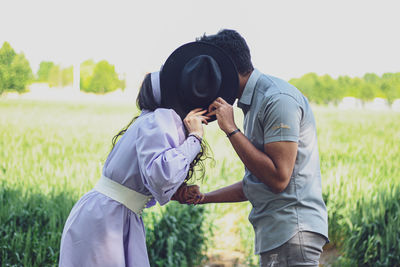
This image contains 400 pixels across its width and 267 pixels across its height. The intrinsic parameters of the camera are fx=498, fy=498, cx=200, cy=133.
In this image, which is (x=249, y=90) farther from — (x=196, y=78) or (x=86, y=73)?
(x=86, y=73)

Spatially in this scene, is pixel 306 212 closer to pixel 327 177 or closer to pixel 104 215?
pixel 104 215

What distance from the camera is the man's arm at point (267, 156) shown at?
217 cm

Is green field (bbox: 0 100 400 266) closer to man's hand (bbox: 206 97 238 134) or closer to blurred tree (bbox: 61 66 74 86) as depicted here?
man's hand (bbox: 206 97 238 134)

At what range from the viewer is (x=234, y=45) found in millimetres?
2336

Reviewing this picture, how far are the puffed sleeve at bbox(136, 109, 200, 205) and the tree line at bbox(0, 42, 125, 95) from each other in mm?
10457

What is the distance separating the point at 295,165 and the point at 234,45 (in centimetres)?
63

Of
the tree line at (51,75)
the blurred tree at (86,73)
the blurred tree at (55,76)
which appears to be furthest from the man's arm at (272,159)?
the blurred tree at (86,73)

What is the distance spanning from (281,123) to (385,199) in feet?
10.1

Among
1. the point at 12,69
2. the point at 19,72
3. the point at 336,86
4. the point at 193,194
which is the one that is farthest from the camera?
the point at 336,86

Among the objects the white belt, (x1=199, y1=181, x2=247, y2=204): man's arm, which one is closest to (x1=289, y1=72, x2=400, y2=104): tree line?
(x1=199, y1=181, x2=247, y2=204): man's arm

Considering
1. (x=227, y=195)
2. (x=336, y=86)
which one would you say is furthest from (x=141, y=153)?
(x=336, y=86)

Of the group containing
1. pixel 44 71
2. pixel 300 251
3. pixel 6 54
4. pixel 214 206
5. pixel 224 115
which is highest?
pixel 6 54

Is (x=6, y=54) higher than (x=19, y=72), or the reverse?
(x=6, y=54)

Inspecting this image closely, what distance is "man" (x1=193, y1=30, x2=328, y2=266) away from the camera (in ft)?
7.17
